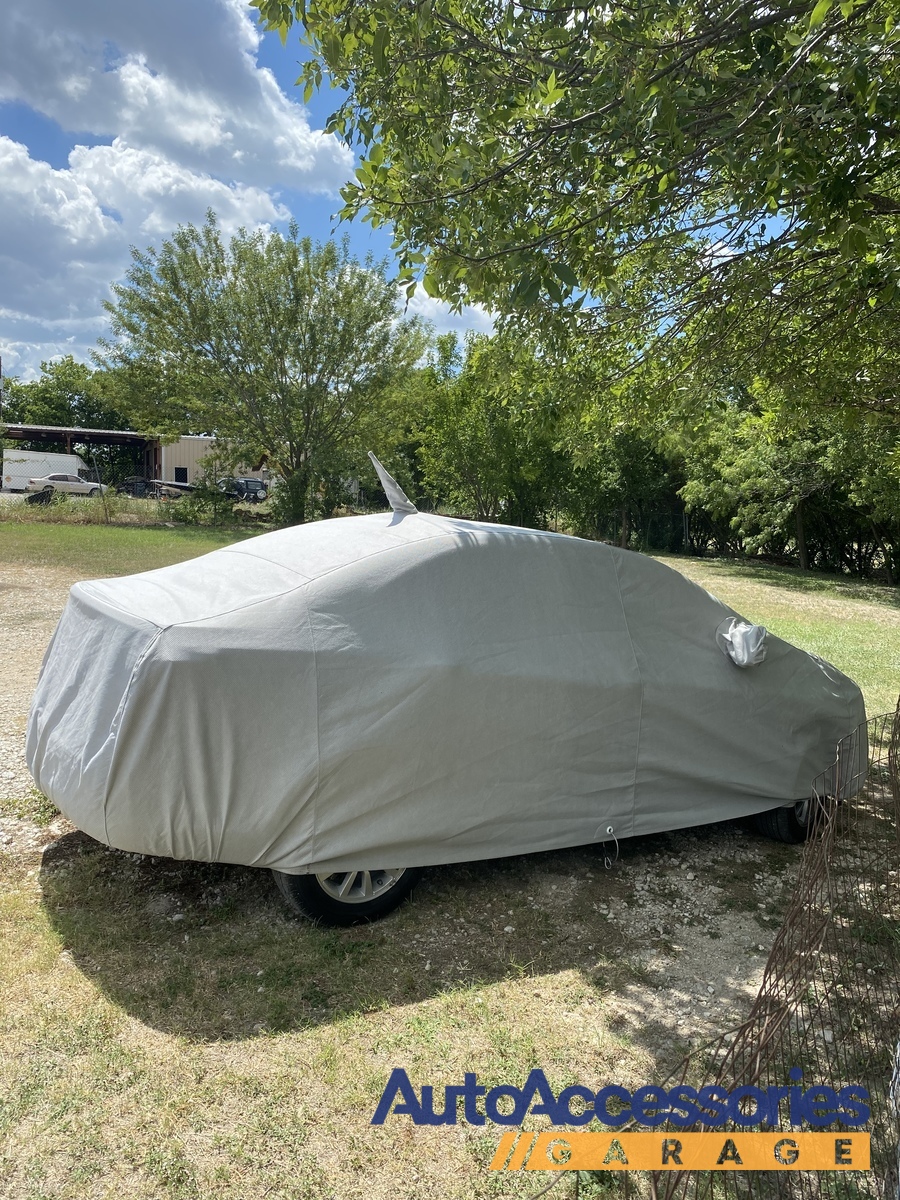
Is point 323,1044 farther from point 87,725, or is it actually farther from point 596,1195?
point 87,725

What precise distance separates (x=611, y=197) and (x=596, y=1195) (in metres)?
5.10

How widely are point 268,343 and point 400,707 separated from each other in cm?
2510

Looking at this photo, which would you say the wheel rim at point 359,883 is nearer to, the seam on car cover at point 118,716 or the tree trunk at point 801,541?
the seam on car cover at point 118,716

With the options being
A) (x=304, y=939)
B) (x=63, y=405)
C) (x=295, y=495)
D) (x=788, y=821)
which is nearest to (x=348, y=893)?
(x=304, y=939)

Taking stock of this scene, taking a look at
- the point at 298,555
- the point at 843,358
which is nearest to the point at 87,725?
the point at 298,555

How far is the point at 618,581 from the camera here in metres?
4.25

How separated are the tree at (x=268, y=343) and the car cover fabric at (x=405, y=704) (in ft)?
77.8

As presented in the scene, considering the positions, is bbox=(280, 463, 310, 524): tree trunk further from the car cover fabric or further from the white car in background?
the car cover fabric

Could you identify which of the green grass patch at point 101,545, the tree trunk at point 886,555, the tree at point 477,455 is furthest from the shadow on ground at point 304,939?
the tree trunk at point 886,555

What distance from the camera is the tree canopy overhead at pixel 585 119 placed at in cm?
370

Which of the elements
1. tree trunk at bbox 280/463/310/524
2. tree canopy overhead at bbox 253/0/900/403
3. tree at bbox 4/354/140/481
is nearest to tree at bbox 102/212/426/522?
tree trunk at bbox 280/463/310/524

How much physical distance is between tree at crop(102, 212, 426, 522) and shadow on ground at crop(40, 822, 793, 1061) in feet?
79.1

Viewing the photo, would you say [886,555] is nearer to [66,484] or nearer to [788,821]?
[788,821]

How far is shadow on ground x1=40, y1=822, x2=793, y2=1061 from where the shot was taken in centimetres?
305
